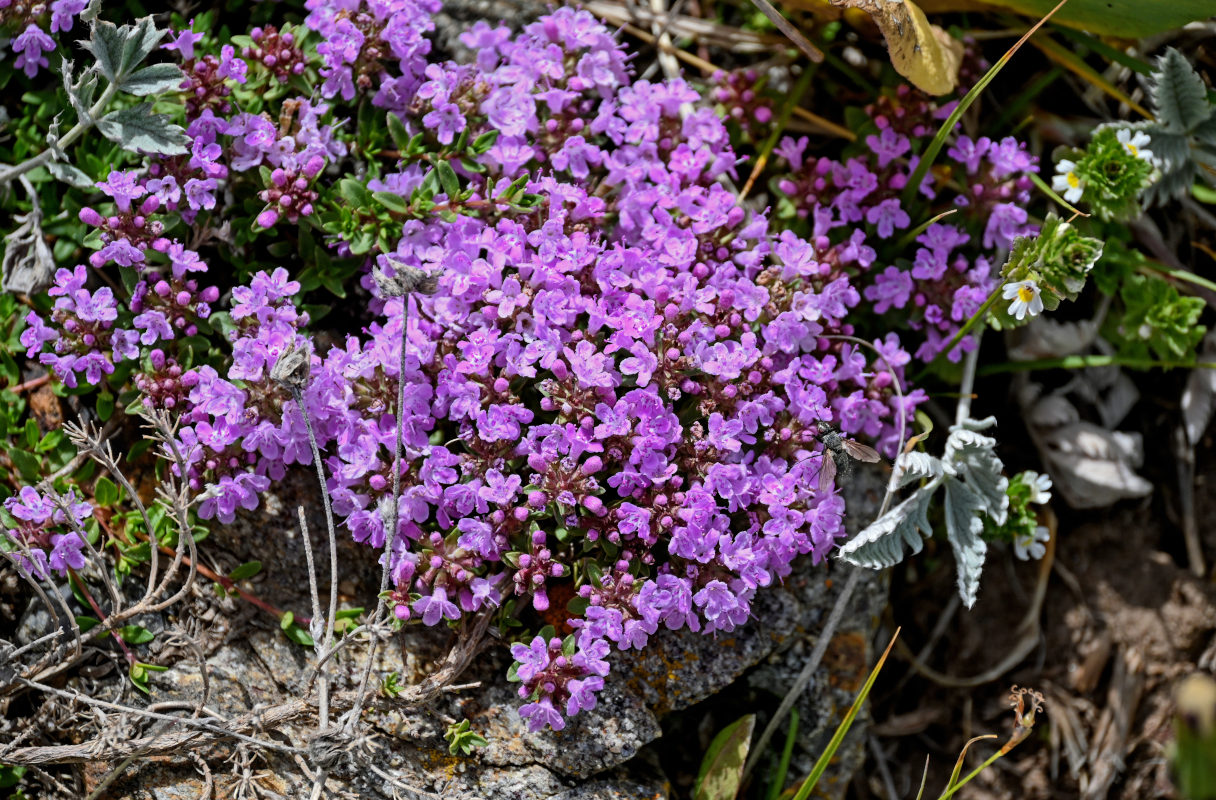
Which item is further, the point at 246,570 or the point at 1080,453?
the point at 1080,453

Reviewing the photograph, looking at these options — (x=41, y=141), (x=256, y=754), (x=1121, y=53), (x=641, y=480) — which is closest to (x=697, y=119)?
(x=641, y=480)

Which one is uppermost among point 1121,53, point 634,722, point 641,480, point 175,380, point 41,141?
point 1121,53

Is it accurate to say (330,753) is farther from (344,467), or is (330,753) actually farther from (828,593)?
(828,593)

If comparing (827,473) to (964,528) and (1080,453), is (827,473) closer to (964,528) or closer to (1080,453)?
(964,528)

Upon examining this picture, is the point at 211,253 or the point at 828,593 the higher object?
the point at 211,253

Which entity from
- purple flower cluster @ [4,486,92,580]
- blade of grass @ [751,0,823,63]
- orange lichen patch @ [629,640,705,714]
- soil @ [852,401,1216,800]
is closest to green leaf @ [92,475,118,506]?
purple flower cluster @ [4,486,92,580]

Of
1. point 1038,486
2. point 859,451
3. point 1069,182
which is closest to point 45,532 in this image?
point 859,451

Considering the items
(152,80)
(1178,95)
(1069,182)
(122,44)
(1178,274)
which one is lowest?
(1178,274)
